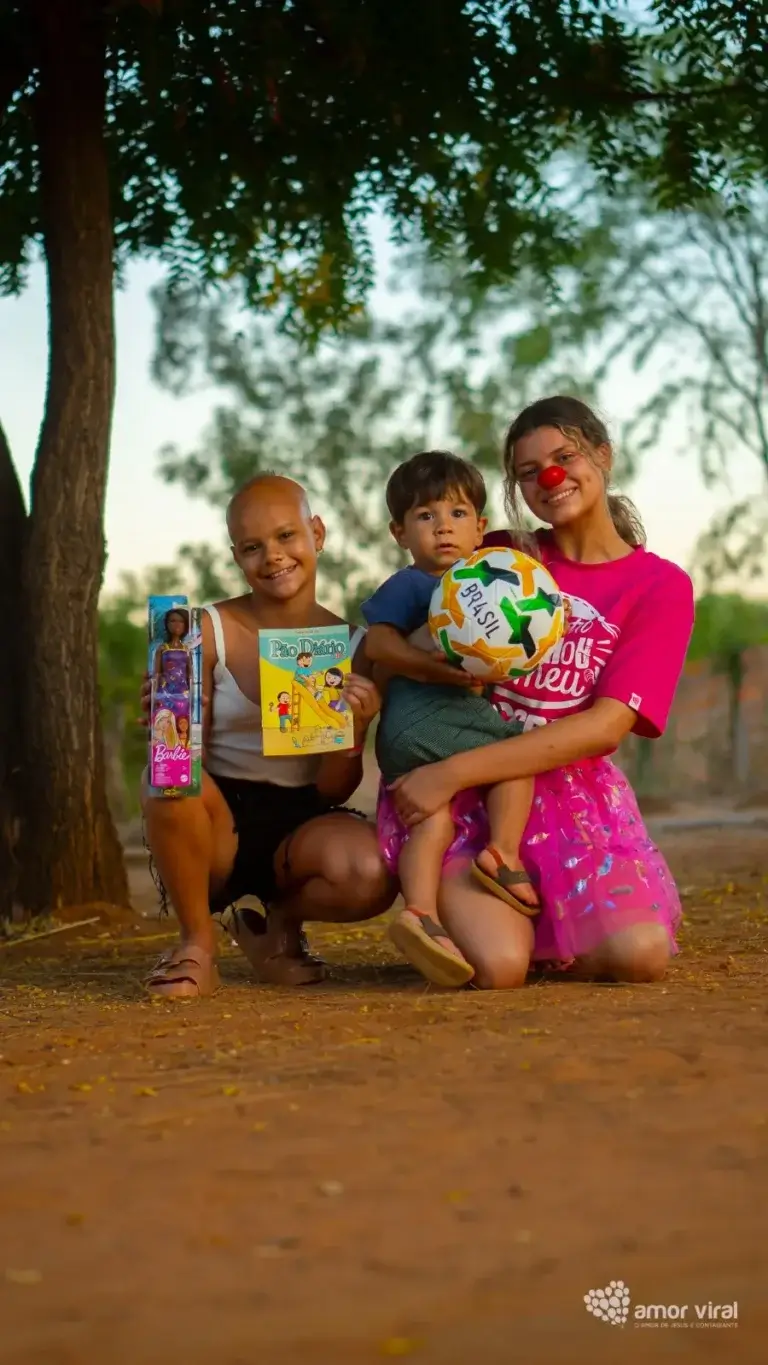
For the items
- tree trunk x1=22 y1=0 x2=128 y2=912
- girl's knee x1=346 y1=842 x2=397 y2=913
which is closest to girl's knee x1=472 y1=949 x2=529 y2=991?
girl's knee x1=346 y1=842 x2=397 y2=913

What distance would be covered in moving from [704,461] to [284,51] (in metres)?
14.2

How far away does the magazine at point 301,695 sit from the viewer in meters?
4.54

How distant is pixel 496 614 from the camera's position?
14.1 ft

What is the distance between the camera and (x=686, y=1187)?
2582 millimetres

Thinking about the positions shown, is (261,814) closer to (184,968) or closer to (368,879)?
(368,879)

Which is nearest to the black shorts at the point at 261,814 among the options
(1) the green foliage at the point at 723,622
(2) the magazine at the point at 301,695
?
(2) the magazine at the point at 301,695

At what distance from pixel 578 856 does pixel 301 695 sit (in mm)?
887

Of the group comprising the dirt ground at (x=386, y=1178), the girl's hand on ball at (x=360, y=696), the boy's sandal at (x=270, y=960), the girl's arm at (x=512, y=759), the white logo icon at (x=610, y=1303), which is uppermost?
the girl's hand on ball at (x=360, y=696)

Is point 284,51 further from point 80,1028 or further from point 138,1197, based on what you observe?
point 138,1197

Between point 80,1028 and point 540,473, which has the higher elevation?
point 540,473

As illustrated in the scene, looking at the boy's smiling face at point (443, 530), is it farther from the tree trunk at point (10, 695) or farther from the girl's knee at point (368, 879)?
the tree trunk at point (10, 695)

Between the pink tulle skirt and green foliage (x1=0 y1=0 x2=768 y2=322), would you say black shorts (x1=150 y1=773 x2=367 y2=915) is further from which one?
green foliage (x1=0 y1=0 x2=768 y2=322)

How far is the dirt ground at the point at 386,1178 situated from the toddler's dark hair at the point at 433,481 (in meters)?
1.34

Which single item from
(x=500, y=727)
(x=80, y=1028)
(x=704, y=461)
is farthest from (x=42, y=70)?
(x=704, y=461)
